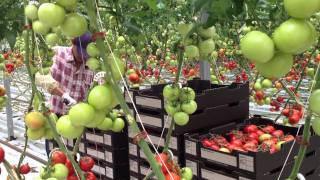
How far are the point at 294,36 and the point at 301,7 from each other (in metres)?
0.03

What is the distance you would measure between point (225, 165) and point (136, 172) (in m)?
0.85

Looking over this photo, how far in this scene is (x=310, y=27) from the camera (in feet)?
1.77

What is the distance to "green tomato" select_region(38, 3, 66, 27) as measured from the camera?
648 millimetres

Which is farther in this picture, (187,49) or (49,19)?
(187,49)

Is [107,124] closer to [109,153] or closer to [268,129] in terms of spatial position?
[268,129]

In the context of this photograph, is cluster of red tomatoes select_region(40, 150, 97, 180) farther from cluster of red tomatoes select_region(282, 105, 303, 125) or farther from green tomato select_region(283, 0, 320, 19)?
cluster of red tomatoes select_region(282, 105, 303, 125)

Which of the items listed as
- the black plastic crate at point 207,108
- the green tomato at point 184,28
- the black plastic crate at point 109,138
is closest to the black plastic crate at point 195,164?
the black plastic crate at point 207,108

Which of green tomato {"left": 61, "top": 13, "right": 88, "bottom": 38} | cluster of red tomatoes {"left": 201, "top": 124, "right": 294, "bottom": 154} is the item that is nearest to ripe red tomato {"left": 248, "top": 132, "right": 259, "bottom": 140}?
cluster of red tomatoes {"left": 201, "top": 124, "right": 294, "bottom": 154}

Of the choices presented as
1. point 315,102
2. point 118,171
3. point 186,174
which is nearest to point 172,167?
point 186,174

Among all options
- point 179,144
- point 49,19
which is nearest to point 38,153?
point 179,144

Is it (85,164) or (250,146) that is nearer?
(85,164)

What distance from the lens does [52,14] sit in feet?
2.13

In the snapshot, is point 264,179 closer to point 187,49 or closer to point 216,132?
point 216,132

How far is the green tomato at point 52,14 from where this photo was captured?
65 cm
